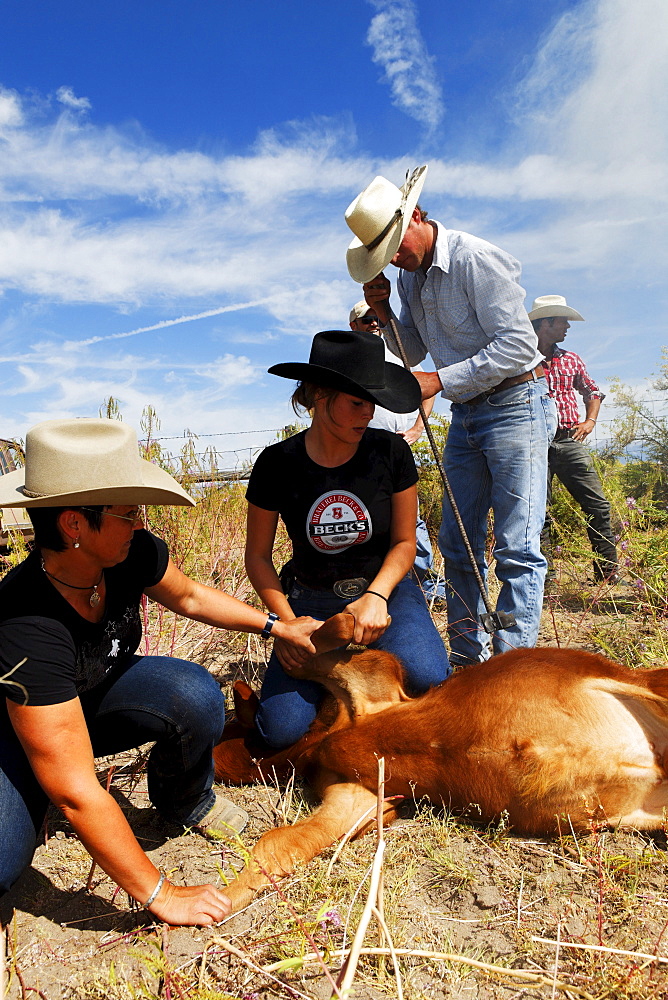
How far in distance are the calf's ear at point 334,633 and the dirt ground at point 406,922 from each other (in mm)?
606

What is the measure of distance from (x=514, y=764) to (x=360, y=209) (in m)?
2.45

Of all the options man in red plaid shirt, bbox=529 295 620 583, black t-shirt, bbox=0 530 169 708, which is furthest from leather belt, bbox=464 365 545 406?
man in red plaid shirt, bbox=529 295 620 583

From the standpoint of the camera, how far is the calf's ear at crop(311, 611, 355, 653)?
2.20 meters

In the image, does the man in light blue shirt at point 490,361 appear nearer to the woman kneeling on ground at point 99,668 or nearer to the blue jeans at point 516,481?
the blue jeans at point 516,481

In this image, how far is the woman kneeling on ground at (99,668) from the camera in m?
1.64

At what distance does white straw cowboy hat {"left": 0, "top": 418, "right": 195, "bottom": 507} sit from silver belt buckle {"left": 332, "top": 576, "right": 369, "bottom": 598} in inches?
43.3

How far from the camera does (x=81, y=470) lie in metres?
1.74

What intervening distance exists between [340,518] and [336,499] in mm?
81

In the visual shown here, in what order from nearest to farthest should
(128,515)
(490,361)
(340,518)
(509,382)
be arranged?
(128,515)
(340,518)
(490,361)
(509,382)

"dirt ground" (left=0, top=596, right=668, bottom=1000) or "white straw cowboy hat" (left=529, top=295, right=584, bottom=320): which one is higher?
"white straw cowboy hat" (left=529, top=295, right=584, bottom=320)

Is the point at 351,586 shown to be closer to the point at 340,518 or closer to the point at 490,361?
the point at 340,518

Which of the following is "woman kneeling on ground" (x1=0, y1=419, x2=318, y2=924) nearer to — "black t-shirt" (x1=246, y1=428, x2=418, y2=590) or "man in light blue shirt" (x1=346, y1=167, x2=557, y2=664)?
"black t-shirt" (x1=246, y1=428, x2=418, y2=590)

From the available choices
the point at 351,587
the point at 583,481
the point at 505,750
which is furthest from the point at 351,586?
the point at 583,481

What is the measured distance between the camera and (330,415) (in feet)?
8.54
